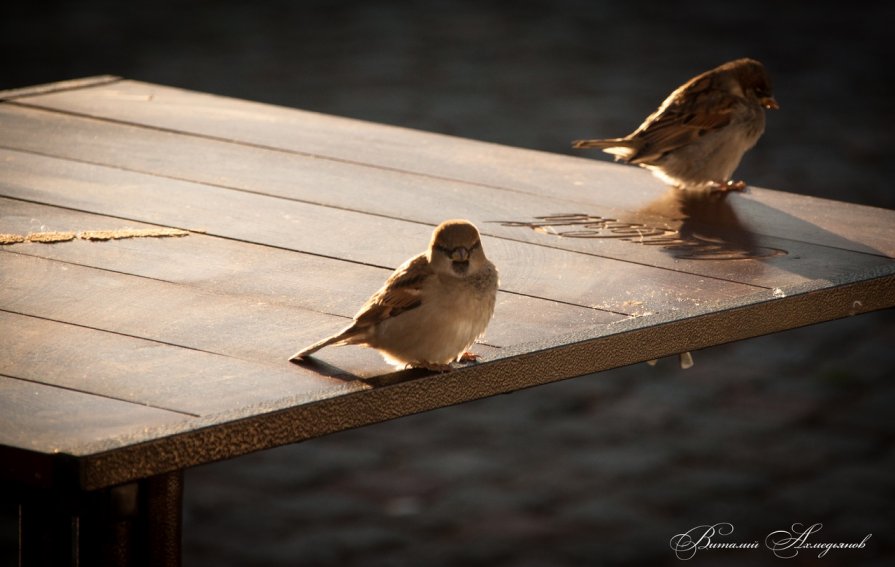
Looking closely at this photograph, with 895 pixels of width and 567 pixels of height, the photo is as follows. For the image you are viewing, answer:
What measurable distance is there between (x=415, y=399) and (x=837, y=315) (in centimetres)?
82

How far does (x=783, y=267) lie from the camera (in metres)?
2.53

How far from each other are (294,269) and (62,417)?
740 mm

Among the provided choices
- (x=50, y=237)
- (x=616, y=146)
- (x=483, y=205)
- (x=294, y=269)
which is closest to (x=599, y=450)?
(x=616, y=146)

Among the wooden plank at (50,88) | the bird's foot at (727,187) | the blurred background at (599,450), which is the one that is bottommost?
the blurred background at (599,450)

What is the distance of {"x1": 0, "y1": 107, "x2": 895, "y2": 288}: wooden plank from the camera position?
258cm

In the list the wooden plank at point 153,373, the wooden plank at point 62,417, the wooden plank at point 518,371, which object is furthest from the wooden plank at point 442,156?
the wooden plank at point 62,417

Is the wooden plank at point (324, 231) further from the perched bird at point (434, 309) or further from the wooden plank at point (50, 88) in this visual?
the wooden plank at point (50, 88)

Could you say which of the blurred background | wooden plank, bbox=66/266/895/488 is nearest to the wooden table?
wooden plank, bbox=66/266/895/488

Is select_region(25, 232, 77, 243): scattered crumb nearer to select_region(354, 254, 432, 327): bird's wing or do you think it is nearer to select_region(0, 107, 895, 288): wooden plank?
select_region(0, 107, 895, 288): wooden plank

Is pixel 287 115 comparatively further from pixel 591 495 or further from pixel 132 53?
pixel 132 53

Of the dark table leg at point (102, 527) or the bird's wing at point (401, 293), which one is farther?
the bird's wing at point (401, 293)

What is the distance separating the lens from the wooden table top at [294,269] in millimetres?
1811

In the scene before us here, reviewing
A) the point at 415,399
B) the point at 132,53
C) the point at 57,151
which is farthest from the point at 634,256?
the point at 132,53

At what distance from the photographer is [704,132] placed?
3.30 m
